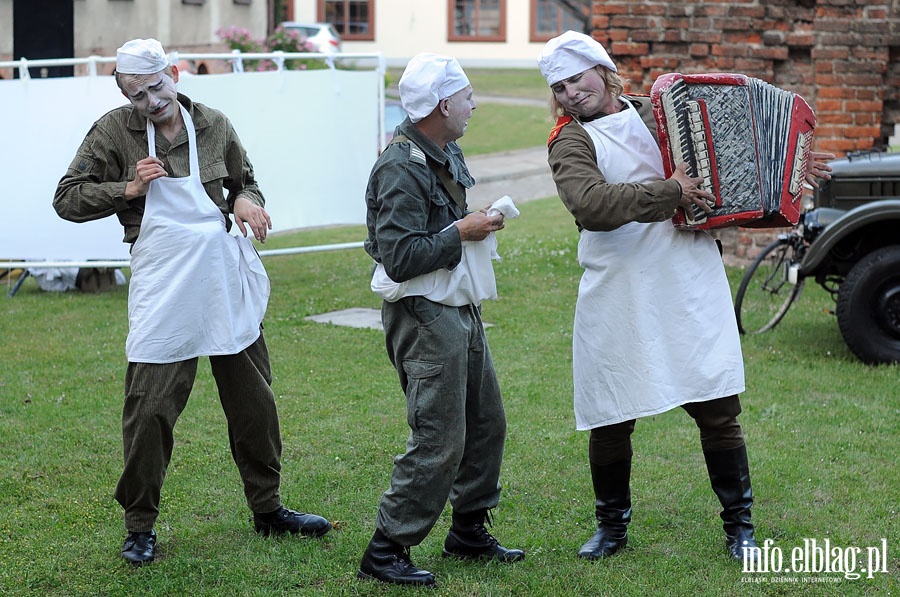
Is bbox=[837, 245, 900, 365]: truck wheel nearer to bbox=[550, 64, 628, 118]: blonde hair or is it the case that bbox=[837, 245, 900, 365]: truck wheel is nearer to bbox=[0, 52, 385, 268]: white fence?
bbox=[550, 64, 628, 118]: blonde hair

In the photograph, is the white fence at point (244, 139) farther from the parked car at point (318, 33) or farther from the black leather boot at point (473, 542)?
the parked car at point (318, 33)

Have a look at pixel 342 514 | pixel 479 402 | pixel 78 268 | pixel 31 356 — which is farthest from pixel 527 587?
pixel 78 268

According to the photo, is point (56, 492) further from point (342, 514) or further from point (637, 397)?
point (637, 397)

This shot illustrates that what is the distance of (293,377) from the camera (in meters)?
6.96

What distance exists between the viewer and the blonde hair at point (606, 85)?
12.9 ft

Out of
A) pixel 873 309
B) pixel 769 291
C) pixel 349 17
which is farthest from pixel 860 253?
pixel 349 17

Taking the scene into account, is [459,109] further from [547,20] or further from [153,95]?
[547,20]

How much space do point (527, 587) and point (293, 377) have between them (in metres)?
3.27

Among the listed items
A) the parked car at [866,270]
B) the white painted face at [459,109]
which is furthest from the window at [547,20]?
the white painted face at [459,109]

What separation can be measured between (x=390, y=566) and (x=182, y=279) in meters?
1.24

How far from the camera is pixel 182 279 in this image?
408 centimetres

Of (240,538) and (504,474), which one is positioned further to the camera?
(504,474)

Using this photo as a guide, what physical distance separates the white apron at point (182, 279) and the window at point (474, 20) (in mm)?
37943

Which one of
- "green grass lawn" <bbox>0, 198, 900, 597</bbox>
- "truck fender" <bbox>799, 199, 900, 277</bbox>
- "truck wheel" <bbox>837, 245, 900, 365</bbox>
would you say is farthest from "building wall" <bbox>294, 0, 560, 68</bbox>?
"truck wheel" <bbox>837, 245, 900, 365</bbox>
